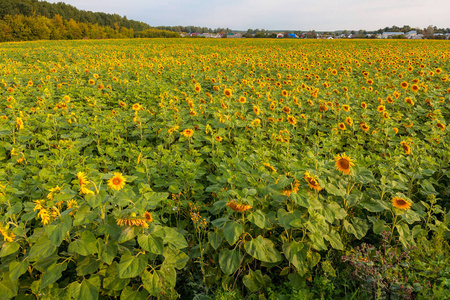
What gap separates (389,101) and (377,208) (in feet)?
14.9

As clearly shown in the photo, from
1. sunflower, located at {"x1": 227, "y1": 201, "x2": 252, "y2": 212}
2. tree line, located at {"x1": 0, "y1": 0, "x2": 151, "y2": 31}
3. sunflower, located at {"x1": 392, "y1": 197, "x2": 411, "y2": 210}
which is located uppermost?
tree line, located at {"x1": 0, "y1": 0, "x2": 151, "y2": 31}

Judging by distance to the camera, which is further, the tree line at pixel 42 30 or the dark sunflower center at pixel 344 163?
the tree line at pixel 42 30

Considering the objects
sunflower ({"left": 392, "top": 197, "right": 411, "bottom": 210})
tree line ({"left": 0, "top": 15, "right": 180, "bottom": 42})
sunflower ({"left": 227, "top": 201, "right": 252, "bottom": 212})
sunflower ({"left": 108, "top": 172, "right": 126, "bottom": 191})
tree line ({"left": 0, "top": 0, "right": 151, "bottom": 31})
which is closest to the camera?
sunflower ({"left": 227, "top": 201, "right": 252, "bottom": 212})

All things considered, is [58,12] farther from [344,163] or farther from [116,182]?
[344,163]

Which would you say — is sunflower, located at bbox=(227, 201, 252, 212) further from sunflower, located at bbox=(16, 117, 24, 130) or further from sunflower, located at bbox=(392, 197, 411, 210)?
sunflower, located at bbox=(16, 117, 24, 130)

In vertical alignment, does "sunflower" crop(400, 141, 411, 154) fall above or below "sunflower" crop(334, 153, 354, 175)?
below

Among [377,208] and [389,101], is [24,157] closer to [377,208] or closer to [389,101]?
[377,208]

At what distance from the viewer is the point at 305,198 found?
6.57 feet

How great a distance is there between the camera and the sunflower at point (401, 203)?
2.28 meters

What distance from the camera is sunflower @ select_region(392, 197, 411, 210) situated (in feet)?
7.48

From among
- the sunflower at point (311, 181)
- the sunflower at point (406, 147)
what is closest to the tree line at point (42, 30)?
the sunflower at point (311, 181)

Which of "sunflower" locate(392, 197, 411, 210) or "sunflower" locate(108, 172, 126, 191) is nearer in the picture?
"sunflower" locate(108, 172, 126, 191)

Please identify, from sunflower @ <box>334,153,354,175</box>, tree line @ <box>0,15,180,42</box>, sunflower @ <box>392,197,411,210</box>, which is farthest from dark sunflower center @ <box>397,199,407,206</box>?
tree line @ <box>0,15,180,42</box>

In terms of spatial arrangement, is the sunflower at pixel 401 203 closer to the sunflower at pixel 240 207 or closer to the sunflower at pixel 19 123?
the sunflower at pixel 240 207
